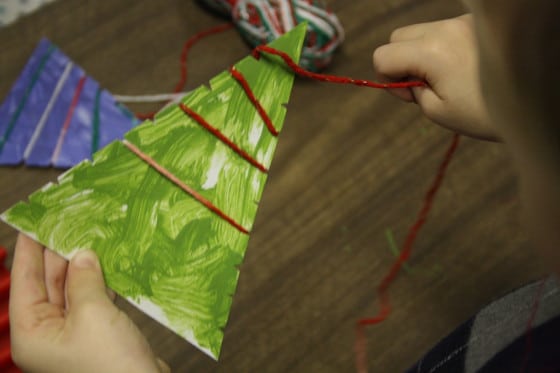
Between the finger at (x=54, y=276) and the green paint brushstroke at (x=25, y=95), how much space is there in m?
0.29

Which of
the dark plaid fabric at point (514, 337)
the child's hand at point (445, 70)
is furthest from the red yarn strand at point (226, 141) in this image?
the dark plaid fabric at point (514, 337)

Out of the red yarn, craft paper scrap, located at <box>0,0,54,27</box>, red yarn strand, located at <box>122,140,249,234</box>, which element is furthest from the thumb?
craft paper scrap, located at <box>0,0,54,27</box>

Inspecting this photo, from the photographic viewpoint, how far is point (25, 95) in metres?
0.81

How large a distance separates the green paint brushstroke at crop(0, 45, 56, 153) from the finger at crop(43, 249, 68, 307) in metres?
0.29

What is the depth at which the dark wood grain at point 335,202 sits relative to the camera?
72cm

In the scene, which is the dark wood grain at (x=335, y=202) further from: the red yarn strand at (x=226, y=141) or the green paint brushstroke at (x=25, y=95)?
the red yarn strand at (x=226, y=141)

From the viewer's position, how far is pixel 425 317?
2.40ft

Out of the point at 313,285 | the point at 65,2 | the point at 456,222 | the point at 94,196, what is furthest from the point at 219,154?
the point at 65,2

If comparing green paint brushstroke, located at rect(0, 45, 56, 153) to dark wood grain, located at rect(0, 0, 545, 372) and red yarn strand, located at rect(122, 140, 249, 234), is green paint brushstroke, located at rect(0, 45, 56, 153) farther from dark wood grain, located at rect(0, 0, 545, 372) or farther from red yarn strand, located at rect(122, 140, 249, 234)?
red yarn strand, located at rect(122, 140, 249, 234)

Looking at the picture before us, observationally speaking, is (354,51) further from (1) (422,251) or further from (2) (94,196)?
(2) (94,196)

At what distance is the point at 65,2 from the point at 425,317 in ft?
2.23

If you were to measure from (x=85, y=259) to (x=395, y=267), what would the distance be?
1.27 feet

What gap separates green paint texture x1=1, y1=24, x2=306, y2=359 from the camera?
0.52 meters

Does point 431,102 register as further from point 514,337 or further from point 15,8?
point 15,8
